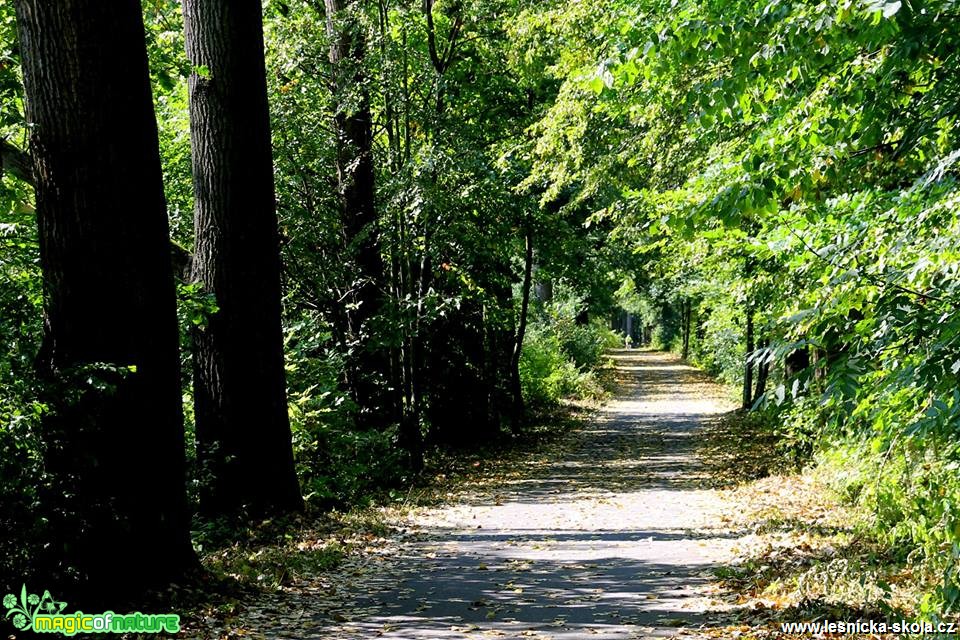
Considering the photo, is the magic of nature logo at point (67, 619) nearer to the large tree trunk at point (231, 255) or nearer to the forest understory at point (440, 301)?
the forest understory at point (440, 301)

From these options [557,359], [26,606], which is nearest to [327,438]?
[26,606]

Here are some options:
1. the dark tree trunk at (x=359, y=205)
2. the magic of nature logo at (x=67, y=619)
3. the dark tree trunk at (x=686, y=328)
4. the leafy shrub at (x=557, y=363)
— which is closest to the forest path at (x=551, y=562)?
the magic of nature logo at (x=67, y=619)

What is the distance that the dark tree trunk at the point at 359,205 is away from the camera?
13.3 m

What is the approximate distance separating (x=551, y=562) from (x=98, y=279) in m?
5.03

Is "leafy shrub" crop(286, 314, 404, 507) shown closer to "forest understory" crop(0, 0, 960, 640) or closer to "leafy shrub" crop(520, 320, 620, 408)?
"forest understory" crop(0, 0, 960, 640)

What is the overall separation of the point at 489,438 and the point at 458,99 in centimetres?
749

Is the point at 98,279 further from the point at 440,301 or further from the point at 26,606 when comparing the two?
the point at 440,301

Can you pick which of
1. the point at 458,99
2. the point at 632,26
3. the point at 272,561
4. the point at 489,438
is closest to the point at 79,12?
the point at 632,26

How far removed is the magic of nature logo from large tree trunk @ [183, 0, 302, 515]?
142 inches

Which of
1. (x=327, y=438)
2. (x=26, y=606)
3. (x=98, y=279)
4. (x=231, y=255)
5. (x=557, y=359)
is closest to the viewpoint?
(x=26, y=606)

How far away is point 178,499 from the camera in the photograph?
6773mm

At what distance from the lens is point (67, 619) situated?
18.3ft

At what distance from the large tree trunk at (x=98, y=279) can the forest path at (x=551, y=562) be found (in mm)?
1359

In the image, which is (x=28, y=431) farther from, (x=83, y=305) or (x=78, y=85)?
(x=78, y=85)
